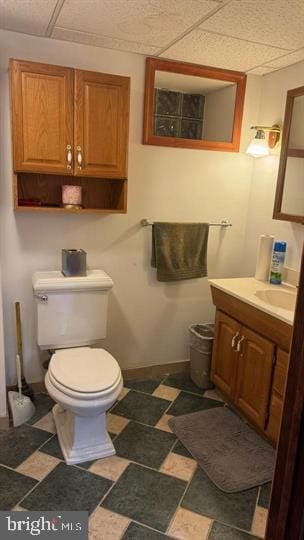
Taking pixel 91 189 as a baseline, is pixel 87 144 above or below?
above

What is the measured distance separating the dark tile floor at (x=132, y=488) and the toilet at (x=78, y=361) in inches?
3.8

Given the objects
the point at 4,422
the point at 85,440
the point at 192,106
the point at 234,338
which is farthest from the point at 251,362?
the point at 192,106

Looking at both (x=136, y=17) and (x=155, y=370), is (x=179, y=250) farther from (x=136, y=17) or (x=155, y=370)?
(x=136, y=17)

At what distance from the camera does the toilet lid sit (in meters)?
1.94

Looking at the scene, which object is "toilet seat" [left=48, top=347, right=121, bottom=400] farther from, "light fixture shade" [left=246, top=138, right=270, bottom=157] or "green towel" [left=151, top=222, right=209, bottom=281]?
"light fixture shade" [left=246, top=138, right=270, bottom=157]

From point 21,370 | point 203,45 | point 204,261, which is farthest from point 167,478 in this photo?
point 203,45

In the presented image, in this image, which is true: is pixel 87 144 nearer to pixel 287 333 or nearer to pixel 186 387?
pixel 287 333

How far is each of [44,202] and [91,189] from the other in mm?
313

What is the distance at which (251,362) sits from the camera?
2285mm

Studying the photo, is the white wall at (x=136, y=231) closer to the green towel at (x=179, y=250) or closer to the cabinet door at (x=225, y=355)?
the green towel at (x=179, y=250)

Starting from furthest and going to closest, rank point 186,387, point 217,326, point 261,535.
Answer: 1. point 186,387
2. point 217,326
3. point 261,535

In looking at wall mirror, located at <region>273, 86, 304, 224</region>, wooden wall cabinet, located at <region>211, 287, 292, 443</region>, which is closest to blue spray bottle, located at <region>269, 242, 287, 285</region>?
wall mirror, located at <region>273, 86, 304, 224</region>

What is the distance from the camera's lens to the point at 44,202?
244 centimetres

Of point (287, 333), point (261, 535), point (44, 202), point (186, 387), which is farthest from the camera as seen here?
point (186, 387)
